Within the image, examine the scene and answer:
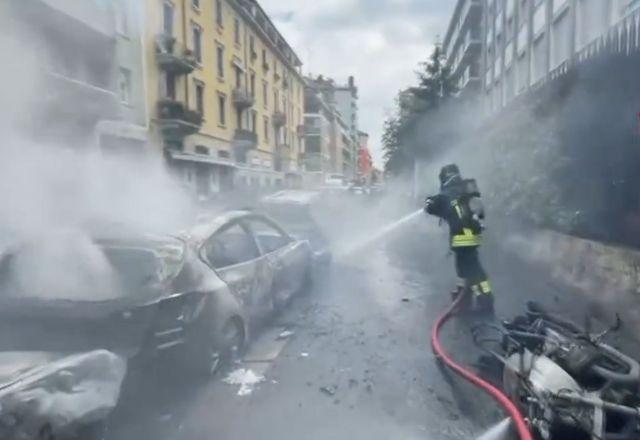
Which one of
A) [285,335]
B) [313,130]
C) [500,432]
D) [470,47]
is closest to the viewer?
[500,432]

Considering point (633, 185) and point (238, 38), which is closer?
point (633, 185)

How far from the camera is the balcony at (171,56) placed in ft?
65.5

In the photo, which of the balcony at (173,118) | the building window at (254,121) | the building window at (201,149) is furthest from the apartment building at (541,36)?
the building window at (201,149)

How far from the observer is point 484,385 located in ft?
11.3

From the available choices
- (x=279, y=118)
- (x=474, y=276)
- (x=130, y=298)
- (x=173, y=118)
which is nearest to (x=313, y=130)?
(x=279, y=118)

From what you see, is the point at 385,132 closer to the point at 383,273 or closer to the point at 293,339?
the point at 383,273

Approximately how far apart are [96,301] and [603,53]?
6106mm

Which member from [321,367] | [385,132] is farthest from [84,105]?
[385,132]

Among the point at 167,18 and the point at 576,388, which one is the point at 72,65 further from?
the point at 167,18

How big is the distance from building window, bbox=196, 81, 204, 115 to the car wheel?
21508mm

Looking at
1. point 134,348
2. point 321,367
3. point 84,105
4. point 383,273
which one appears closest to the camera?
point 134,348

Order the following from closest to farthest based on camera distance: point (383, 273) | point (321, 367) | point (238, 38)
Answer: point (321, 367), point (383, 273), point (238, 38)

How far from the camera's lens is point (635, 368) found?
2641 millimetres

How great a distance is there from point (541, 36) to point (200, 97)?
15.1m
